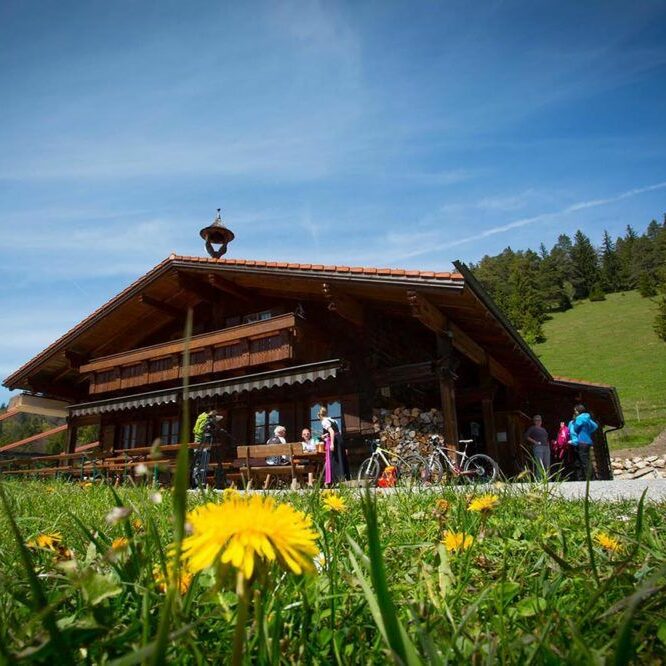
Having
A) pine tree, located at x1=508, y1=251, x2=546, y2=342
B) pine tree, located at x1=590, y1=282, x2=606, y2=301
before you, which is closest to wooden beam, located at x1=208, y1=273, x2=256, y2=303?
pine tree, located at x1=508, y1=251, x2=546, y2=342

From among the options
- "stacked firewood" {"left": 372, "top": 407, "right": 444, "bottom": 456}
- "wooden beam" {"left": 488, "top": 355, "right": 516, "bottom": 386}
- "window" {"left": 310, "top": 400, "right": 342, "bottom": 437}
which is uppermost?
"wooden beam" {"left": 488, "top": 355, "right": 516, "bottom": 386}

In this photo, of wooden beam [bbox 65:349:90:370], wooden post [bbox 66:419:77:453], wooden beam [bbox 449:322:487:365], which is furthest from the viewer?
wooden post [bbox 66:419:77:453]

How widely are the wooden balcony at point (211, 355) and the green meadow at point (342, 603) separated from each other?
33.3 ft

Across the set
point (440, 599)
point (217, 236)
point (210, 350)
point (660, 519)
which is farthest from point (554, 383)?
point (440, 599)

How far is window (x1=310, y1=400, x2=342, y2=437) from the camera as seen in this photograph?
40.9 feet

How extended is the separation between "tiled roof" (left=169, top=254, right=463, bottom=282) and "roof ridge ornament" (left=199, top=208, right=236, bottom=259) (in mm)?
2118

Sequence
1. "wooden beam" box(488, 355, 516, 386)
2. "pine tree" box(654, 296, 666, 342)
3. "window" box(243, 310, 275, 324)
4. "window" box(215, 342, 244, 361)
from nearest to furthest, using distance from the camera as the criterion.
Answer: "window" box(215, 342, 244, 361) < "wooden beam" box(488, 355, 516, 386) < "window" box(243, 310, 275, 324) < "pine tree" box(654, 296, 666, 342)

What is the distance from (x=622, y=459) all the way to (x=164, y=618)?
32.4 m

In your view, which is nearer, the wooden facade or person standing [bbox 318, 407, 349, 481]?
person standing [bbox 318, 407, 349, 481]

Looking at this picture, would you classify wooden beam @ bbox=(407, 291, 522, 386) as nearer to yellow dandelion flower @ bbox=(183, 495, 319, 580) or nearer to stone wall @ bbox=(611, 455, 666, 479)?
yellow dandelion flower @ bbox=(183, 495, 319, 580)

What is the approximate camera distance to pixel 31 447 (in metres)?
44.2

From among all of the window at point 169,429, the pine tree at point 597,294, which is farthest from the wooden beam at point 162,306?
the pine tree at point 597,294

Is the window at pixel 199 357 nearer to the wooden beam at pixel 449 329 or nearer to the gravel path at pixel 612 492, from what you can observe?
the wooden beam at pixel 449 329

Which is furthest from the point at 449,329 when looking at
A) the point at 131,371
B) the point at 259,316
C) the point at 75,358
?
the point at 75,358
